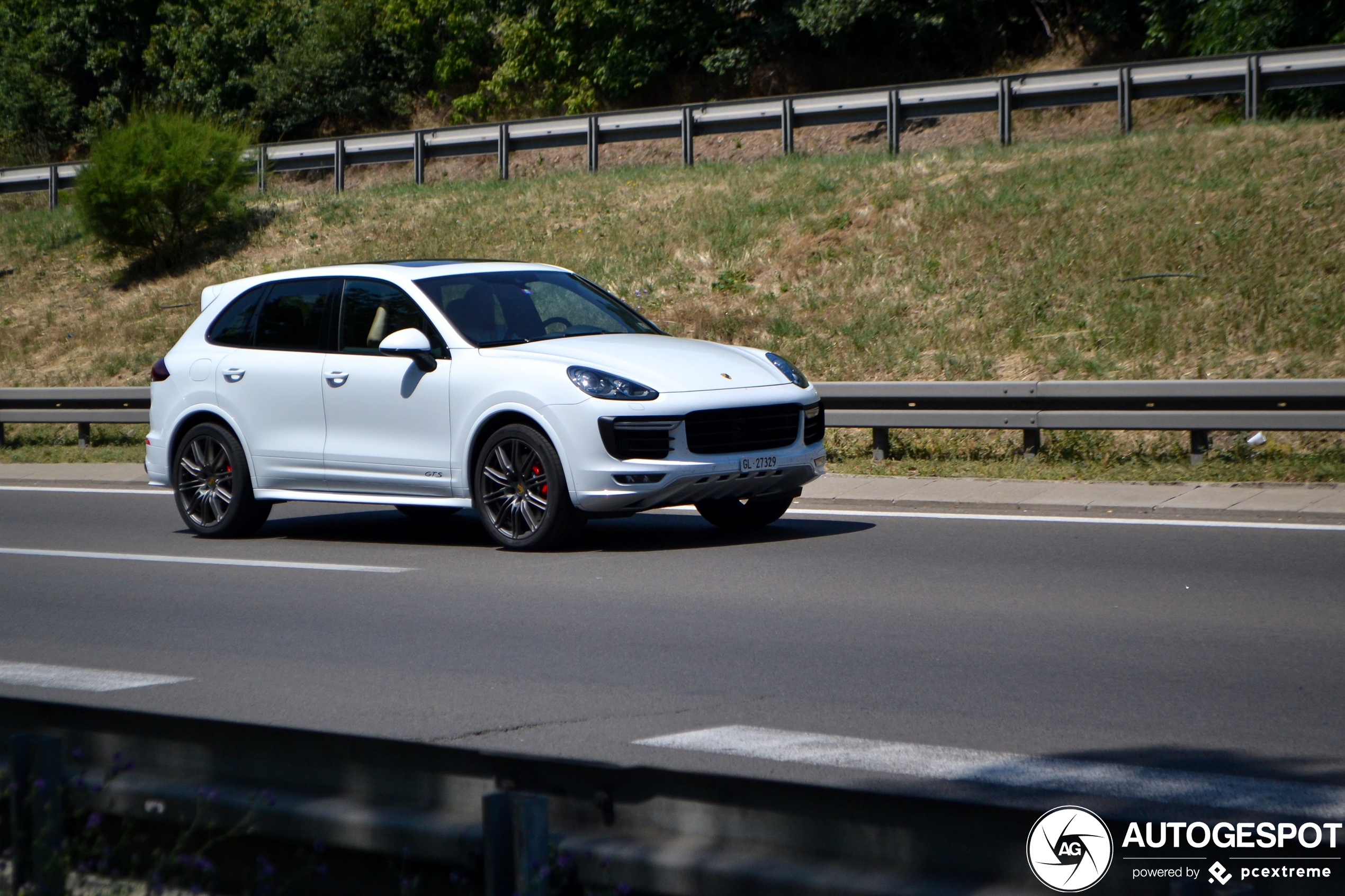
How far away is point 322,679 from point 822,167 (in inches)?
707

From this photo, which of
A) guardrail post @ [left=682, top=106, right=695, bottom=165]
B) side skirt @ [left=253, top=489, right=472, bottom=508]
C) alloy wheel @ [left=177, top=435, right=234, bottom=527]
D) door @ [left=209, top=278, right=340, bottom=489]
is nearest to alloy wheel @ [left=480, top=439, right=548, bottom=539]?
side skirt @ [left=253, top=489, right=472, bottom=508]

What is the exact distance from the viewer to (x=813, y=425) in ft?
31.6

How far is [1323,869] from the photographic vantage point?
1999mm

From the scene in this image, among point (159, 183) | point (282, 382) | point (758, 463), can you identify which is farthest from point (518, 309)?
point (159, 183)

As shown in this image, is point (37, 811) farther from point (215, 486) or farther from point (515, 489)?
point (215, 486)

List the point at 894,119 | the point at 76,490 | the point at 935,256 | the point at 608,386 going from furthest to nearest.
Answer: the point at 894,119 < the point at 935,256 < the point at 76,490 < the point at 608,386

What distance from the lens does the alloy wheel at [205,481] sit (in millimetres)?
10734

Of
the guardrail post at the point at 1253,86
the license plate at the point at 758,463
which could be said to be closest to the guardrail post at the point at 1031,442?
the license plate at the point at 758,463

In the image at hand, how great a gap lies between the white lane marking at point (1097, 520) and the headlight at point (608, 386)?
2.59 meters

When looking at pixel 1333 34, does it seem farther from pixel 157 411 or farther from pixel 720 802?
pixel 720 802

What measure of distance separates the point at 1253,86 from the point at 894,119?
17.2ft

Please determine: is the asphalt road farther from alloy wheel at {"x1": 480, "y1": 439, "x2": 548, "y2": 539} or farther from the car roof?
the car roof

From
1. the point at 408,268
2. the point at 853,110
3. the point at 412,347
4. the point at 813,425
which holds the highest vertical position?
the point at 853,110

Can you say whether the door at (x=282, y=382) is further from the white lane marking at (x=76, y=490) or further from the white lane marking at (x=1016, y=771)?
the white lane marking at (x=1016, y=771)
